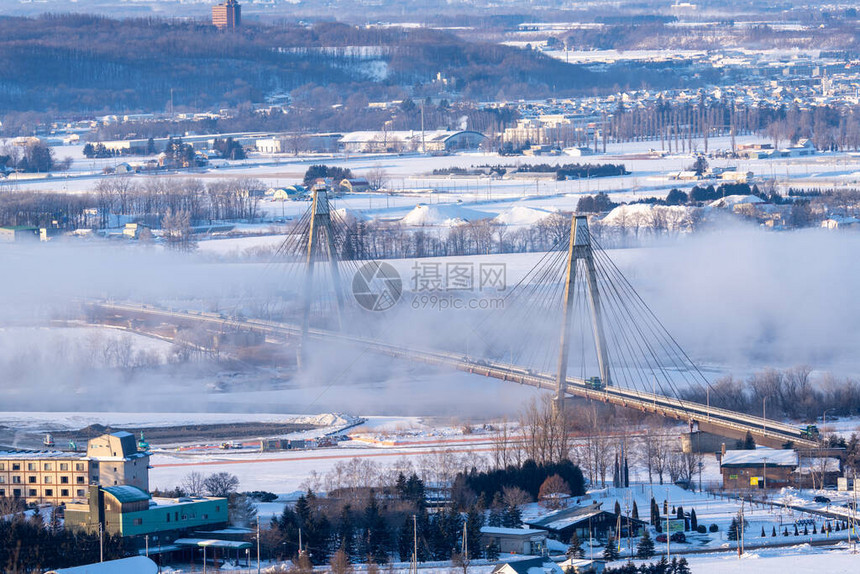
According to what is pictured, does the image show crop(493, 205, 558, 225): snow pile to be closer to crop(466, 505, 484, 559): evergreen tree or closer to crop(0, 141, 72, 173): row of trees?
crop(0, 141, 72, 173): row of trees

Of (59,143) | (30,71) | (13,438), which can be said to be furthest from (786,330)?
(30,71)

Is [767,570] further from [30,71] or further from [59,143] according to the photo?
[30,71]

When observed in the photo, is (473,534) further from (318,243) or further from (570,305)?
(318,243)

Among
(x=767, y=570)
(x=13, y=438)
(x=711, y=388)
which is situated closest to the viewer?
(x=767, y=570)

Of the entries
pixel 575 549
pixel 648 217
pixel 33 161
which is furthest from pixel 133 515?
pixel 33 161

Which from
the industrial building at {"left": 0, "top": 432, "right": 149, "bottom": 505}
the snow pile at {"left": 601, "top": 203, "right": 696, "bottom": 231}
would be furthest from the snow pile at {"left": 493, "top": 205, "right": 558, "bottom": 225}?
the industrial building at {"left": 0, "top": 432, "right": 149, "bottom": 505}

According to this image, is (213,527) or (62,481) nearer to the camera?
(213,527)

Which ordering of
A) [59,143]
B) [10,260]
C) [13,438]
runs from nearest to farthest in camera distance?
[13,438] < [10,260] < [59,143]
